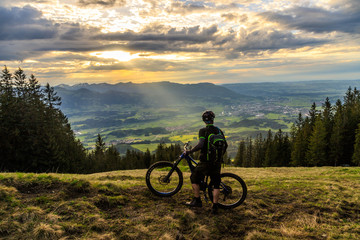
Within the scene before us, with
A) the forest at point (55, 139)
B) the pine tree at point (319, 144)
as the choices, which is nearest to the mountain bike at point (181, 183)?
the forest at point (55, 139)

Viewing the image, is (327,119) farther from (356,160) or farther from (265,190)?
(265,190)

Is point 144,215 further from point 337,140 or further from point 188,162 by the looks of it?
point 337,140

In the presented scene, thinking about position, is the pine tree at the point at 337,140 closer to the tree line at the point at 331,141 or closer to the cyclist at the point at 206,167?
the tree line at the point at 331,141

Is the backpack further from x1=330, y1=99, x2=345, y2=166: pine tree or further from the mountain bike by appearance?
x1=330, y1=99, x2=345, y2=166: pine tree

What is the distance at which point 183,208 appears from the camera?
7672 millimetres

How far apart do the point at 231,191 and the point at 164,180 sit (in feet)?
9.46

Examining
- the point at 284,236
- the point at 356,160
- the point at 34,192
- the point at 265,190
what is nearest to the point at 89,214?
the point at 34,192

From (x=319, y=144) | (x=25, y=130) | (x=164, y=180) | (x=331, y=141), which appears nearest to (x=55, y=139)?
(x=25, y=130)

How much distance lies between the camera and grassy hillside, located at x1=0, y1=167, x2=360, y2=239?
597 centimetres

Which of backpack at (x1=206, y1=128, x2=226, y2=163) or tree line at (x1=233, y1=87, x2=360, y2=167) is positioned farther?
tree line at (x1=233, y1=87, x2=360, y2=167)

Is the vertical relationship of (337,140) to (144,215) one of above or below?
below

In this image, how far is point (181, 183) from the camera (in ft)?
29.0

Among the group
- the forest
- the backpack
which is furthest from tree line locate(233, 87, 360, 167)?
the backpack

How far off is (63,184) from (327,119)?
205ft
